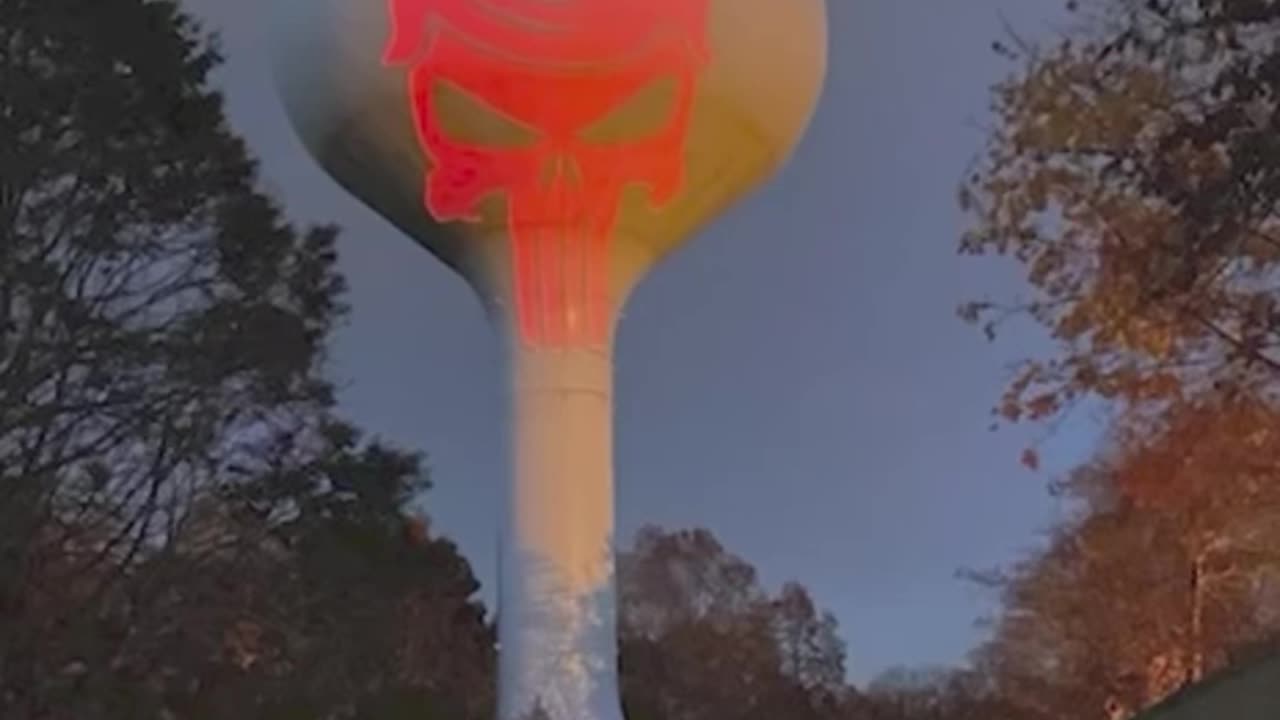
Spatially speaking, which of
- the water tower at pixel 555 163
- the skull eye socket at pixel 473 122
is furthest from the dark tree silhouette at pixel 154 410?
the skull eye socket at pixel 473 122

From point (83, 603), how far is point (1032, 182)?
1041cm

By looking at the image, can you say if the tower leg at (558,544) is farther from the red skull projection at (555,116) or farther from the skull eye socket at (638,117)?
the skull eye socket at (638,117)

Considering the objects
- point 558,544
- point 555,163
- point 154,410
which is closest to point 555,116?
point 555,163

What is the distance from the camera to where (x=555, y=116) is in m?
14.4

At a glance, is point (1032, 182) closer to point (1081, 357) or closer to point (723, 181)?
point (1081, 357)

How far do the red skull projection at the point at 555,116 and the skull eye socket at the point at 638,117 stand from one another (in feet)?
0.05

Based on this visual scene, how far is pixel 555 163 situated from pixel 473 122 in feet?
1.93

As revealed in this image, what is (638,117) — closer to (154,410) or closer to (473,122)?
(473,122)

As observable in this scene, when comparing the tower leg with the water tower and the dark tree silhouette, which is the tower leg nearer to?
the water tower

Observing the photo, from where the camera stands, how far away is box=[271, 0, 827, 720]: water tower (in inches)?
561

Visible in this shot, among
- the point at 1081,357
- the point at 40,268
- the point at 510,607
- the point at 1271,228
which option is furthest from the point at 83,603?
the point at 1271,228

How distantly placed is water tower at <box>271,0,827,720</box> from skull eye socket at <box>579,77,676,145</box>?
0.04ft

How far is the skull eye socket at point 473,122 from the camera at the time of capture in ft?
47.3

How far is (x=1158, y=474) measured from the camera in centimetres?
1719
